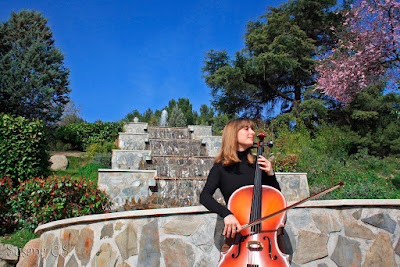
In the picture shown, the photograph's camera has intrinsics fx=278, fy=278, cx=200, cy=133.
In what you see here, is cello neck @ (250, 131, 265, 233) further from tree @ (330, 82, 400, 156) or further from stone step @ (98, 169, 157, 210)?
tree @ (330, 82, 400, 156)

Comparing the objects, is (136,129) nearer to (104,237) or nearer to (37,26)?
(37,26)

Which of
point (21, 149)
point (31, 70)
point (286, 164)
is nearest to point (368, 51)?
point (286, 164)

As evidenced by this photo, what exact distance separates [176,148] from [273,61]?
5934 millimetres

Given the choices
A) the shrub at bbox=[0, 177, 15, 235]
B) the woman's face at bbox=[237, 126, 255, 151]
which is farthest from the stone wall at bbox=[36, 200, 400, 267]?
the shrub at bbox=[0, 177, 15, 235]

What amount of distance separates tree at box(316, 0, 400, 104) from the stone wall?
6.54 metres

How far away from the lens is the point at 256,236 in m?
1.66

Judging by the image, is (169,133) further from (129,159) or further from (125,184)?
(125,184)

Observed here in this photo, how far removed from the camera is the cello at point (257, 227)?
5.27 ft

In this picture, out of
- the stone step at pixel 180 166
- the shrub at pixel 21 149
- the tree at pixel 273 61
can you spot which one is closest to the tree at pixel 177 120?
the tree at pixel 273 61

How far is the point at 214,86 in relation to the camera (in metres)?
12.5

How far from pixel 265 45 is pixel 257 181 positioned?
37.4 ft

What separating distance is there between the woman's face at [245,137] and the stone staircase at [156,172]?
149 inches

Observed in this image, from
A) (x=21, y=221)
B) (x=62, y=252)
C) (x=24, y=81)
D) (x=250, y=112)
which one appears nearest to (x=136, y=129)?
(x=24, y=81)

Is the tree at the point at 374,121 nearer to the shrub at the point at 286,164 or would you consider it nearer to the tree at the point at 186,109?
the shrub at the point at 286,164
